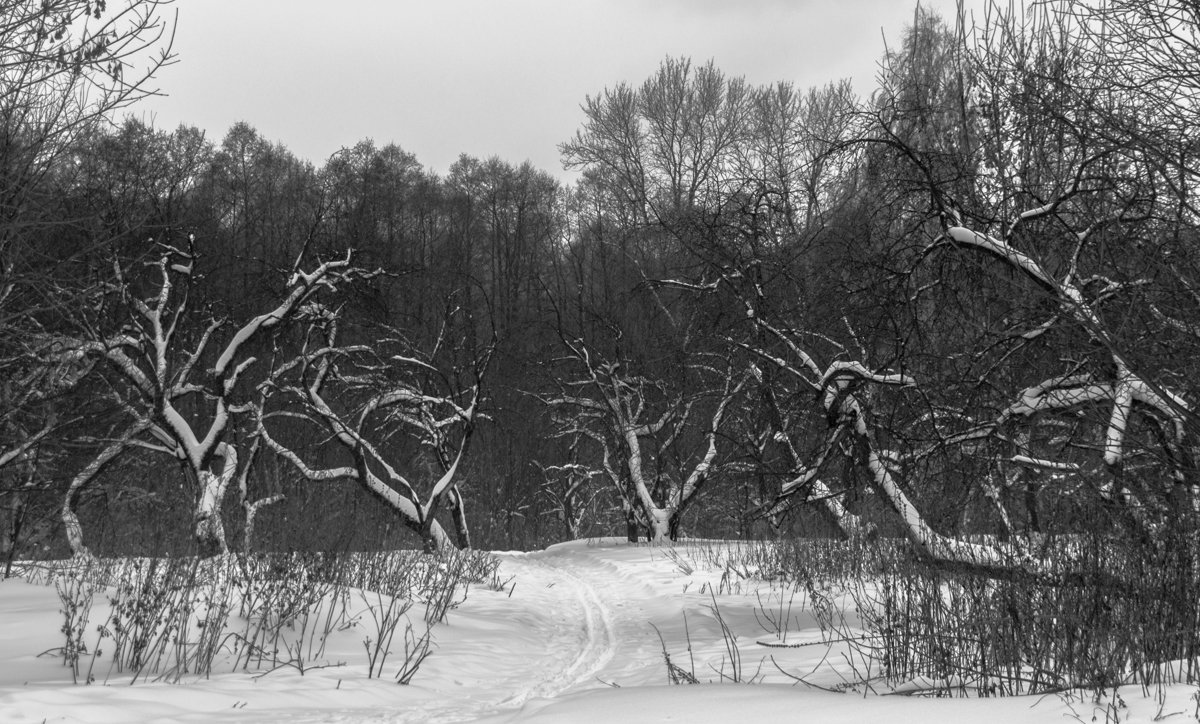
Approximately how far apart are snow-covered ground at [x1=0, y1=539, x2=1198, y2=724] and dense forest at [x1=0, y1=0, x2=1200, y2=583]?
4.67ft

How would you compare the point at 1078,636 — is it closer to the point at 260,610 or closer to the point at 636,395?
the point at 260,610

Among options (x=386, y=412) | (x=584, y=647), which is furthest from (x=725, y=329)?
(x=386, y=412)

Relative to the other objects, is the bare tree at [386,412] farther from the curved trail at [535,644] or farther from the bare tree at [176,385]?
the curved trail at [535,644]

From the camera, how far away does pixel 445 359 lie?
29250 millimetres

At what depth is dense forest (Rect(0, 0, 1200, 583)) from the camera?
6.21 metres

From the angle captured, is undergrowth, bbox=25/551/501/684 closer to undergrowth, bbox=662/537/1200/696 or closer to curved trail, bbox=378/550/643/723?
curved trail, bbox=378/550/643/723

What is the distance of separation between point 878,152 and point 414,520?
35.5 feet

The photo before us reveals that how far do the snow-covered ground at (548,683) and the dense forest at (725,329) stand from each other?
1424mm

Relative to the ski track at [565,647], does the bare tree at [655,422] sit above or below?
above

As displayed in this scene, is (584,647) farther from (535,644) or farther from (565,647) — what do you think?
(535,644)

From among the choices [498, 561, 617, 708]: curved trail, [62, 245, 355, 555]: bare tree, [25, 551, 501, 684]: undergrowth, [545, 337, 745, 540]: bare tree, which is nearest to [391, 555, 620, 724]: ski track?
[498, 561, 617, 708]: curved trail

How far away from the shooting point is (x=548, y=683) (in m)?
6.72

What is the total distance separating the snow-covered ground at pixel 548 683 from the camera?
4.29m

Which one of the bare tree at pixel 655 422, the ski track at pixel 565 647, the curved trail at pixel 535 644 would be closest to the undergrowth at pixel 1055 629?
the ski track at pixel 565 647
